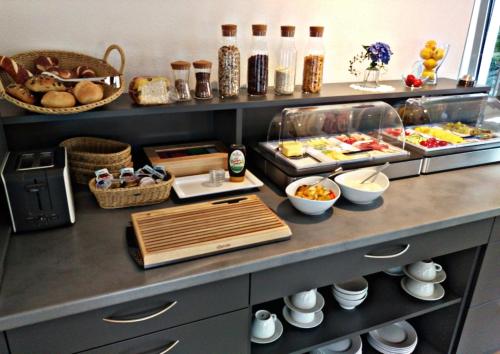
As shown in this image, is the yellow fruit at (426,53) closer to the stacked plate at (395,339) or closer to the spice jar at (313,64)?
the spice jar at (313,64)

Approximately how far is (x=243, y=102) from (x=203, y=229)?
0.53 metres

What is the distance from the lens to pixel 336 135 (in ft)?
5.73

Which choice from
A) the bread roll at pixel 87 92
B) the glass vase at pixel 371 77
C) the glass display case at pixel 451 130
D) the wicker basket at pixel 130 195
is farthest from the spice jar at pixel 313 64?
the bread roll at pixel 87 92

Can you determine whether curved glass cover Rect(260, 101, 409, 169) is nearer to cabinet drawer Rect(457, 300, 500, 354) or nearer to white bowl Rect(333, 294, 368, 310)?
white bowl Rect(333, 294, 368, 310)

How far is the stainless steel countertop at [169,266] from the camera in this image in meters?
0.91

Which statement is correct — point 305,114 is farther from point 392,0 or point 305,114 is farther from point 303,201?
point 392,0

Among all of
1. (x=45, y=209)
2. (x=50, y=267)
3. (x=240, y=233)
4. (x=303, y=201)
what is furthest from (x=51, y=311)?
(x=303, y=201)

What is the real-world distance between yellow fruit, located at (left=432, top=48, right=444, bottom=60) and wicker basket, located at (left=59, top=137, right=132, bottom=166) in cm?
141

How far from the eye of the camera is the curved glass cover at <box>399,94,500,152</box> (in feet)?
5.75

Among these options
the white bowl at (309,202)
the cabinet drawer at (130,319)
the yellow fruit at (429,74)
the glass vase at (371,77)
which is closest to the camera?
the cabinet drawer at (130,319)

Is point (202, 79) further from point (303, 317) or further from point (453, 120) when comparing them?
point (453, 120)

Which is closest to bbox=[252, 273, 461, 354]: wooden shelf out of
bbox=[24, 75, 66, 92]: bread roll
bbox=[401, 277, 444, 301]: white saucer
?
bbox=[401, 277, 444, 301]: white saucer

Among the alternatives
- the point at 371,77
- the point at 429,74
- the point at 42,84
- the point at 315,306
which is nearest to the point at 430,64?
the point at 429,74

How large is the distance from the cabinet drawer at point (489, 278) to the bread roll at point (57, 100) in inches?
58.1
